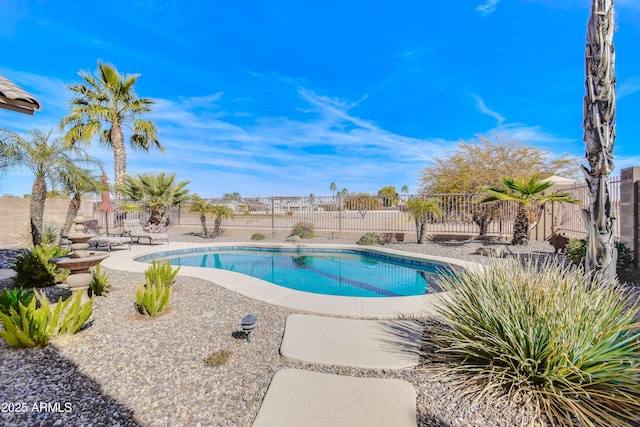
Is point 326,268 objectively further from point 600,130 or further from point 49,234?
point 49,234

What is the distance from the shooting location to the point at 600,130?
133 inches

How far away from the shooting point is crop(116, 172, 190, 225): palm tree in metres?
12.9

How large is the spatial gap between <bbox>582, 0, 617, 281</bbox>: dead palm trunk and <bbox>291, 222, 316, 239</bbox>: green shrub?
10.9m

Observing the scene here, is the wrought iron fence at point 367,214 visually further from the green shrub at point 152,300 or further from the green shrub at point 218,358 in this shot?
the green shrub at point 218,358

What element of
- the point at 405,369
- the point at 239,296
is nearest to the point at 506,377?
the point at 405,369

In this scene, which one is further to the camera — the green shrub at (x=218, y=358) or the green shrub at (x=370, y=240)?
the green shrub at (x=370, y=240)

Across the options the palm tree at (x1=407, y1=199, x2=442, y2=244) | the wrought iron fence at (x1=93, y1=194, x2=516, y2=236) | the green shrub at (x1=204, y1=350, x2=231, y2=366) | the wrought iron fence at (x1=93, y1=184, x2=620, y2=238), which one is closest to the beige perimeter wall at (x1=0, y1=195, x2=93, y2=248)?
the wrought iron fence at (x1=93, y1=194, x2=516, y2=236)

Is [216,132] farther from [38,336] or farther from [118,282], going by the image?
[38,336]

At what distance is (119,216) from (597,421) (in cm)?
1867

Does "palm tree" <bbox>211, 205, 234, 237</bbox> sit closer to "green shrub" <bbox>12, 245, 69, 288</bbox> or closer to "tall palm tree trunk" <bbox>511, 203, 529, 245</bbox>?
"green shrub" <bbox>12, 245, 69, 288</bbox>

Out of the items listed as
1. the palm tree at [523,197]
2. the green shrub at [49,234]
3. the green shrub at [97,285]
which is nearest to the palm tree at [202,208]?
the green shrub at [49,234]

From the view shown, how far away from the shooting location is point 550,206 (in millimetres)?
11008

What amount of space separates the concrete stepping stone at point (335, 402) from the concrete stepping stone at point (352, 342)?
0.99ft

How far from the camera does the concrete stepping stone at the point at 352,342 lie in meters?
2.70
